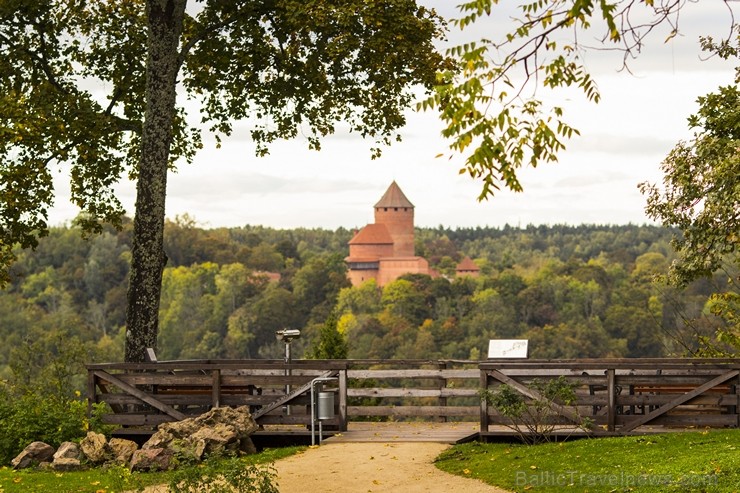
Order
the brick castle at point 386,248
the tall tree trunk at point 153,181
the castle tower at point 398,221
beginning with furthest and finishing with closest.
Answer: the castle tower at point 398,221
the brick castle at point 386,248
the tall tree trunk at point 153,181

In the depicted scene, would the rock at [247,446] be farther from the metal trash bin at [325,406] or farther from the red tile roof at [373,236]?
the red tile roof at [373,236]

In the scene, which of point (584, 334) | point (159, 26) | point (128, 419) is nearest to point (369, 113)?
point (159, 26)

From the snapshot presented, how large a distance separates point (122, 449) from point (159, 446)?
887 mm

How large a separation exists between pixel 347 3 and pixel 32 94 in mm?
6937

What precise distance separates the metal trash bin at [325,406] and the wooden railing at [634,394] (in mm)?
2366

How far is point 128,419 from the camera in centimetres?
1964

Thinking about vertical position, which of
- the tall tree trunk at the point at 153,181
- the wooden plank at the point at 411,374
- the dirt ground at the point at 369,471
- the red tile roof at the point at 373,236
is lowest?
the dirt ground at the point at 369,471

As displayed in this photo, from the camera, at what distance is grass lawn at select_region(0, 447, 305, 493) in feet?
50.5

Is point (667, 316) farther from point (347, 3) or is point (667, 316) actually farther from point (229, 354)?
point (347, 3)

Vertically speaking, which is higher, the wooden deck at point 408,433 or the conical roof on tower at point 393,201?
the conical roof on tower at point 393,201

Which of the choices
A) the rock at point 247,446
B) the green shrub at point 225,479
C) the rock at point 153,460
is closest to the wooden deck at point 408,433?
the rock at point 247,446

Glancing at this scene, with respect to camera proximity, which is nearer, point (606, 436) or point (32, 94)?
point (606, 436)

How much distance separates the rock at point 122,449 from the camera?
17788 mm

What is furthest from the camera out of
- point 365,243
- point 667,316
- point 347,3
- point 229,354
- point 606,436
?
point 365,243
